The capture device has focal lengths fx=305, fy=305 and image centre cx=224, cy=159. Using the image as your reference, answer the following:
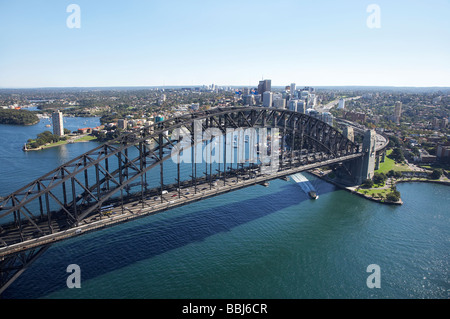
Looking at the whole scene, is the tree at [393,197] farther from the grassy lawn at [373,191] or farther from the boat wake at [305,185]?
the boat wake at [305,185]

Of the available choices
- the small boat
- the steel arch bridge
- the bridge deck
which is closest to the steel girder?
the steel arch bridge

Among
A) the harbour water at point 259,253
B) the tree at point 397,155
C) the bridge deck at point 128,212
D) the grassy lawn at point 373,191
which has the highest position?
the bridge deck at point 128,212

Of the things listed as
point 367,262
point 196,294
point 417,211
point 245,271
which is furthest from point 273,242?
point 417,211

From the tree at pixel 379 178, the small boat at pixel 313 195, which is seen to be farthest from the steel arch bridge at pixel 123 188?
the tree at pixel 379 178

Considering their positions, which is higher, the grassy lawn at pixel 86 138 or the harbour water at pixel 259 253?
the grassy lawn at pixel 86 138

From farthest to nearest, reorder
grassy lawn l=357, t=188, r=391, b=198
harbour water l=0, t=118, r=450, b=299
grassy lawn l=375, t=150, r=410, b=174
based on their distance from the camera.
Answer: grassy lawn l=375, t=150, r=410, b=174 < grassy lawn l=357, t=188, r=391, b=198 < harbour water l=0, t=118, r=450, b=299

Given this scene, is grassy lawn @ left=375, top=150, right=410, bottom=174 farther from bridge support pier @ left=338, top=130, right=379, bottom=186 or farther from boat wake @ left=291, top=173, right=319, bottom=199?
boat wake @ left=291, top=173, right=319, bottom=199

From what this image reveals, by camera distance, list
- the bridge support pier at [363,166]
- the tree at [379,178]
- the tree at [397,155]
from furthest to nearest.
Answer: the tree at [397,155]
the bridge support pier at [363,166]
the tree at [379,178]

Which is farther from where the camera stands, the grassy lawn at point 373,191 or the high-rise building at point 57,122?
the high-rise building at point 57,122
